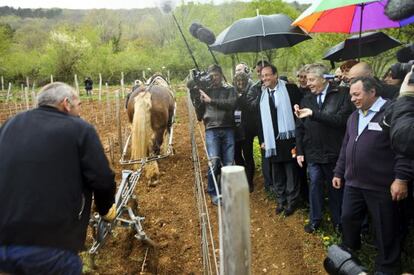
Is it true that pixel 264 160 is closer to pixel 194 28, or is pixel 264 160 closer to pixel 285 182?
pixel 285 182

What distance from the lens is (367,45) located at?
5.88m

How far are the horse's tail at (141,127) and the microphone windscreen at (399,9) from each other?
4.04 meters

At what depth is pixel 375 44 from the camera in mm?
5859

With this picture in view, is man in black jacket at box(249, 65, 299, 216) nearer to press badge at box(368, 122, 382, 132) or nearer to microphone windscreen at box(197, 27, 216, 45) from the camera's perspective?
microphone windscreen at box(197, 27, 216, 45)

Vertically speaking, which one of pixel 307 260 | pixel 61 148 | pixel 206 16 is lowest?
pixel 307 260

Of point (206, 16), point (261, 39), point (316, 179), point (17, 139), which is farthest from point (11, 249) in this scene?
point (206, 16)

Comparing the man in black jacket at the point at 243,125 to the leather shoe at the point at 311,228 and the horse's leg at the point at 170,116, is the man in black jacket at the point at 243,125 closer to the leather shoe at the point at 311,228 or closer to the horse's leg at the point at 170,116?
the leather shoe at the point at 311,228

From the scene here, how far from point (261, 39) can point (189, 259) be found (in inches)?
116

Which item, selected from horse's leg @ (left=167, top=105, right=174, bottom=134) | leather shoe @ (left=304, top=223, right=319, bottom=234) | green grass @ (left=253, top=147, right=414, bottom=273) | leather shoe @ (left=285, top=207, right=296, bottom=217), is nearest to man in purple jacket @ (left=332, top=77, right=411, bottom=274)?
green grass @ (left=253, top=147, right=414, bottom=273)

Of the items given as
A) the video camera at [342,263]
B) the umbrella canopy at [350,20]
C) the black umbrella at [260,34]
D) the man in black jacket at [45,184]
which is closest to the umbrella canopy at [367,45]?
the umbrella canopy at [350,20]

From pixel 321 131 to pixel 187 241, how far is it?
1844 mm

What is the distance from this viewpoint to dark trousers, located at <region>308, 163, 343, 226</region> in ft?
13.1

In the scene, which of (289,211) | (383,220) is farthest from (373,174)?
(289,211)

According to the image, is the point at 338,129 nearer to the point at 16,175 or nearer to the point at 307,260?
the point at 307,260
